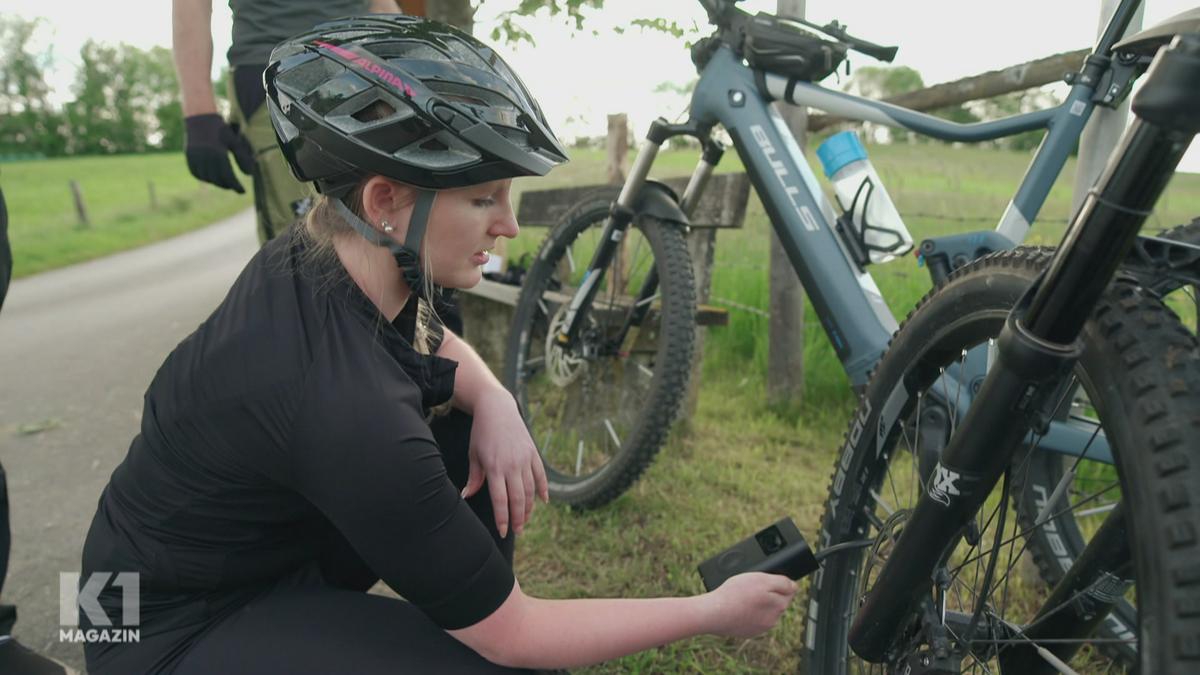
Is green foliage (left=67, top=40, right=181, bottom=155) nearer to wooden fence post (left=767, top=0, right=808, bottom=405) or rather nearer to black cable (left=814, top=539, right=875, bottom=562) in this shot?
wooden fence post (left=767, top=0, right=808, bottom=405)

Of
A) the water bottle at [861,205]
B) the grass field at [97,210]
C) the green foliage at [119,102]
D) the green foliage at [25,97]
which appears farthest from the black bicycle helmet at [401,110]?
the green foliage at [119,102]

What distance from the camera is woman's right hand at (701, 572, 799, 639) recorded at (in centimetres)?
134

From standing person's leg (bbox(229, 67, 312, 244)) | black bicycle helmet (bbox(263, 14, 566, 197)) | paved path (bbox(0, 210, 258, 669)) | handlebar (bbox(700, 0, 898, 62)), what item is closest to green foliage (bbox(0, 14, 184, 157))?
paved path (bbox(0, 210, 258, 669))

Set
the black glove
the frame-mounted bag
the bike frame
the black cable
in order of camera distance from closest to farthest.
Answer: the black cable → the bike frame → the frame-mounted bag → the black glove

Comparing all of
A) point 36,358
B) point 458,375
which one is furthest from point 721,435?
point 36,358

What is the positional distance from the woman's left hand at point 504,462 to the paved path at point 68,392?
4.52ft

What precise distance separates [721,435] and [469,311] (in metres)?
1.46

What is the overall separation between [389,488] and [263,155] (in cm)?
186

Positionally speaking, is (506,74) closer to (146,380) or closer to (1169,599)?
(1169,599)

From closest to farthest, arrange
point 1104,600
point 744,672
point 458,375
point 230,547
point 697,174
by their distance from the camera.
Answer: point 1104,600, point 230,547, point 458,375, point 744,672, point 697,174

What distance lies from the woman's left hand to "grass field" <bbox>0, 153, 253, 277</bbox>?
3800mm

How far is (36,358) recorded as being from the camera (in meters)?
5.51

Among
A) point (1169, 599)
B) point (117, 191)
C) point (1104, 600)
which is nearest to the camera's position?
point (1169, 599)

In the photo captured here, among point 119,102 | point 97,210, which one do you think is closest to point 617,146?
point 97,210
